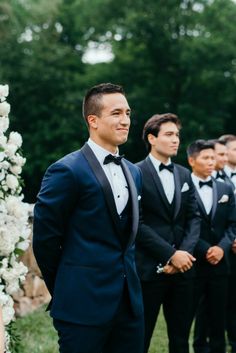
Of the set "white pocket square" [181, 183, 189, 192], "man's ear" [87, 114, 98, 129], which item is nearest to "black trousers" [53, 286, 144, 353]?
"man's ear" [87, 114, 98, 129]

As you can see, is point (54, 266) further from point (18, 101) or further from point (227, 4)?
point (227, 4)

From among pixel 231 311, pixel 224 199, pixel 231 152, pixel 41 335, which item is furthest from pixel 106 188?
pixel 41 335

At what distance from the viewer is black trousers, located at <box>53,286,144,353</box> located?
11.0 ft

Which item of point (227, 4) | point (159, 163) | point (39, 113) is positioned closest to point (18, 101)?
point (39, 113)

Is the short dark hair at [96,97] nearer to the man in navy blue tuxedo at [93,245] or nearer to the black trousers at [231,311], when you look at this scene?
the man in navy blue tuxedo at [93,245]

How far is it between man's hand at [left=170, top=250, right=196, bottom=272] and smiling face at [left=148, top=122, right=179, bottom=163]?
806 mm

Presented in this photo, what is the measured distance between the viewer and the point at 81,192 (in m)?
3.41

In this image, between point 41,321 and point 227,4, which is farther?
point 227,4

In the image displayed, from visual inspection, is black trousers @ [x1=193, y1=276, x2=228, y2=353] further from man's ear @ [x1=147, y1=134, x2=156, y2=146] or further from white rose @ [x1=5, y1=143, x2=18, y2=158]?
white rose @ [x1=5, y1=143, x2=18, y2=158]

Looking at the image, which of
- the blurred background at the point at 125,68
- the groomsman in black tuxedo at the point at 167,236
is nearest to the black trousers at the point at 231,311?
the groomsman in black tuxedo at the point at 167,236

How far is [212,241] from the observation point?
18.3 ft

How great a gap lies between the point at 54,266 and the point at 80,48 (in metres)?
28.1

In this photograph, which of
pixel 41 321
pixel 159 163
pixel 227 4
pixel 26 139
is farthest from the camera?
pixel 227 4

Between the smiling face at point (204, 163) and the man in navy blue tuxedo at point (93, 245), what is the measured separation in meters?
2.18
